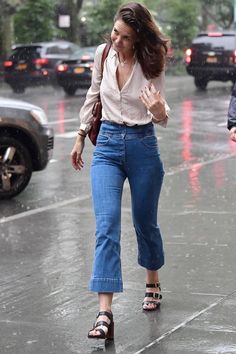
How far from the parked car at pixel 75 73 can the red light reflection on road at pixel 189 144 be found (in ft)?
18.3

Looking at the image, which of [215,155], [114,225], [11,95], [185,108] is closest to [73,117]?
[185,108]

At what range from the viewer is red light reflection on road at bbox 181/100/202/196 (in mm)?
12469

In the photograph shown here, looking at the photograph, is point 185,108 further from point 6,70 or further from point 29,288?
point 29,288

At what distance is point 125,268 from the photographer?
7.78 meters

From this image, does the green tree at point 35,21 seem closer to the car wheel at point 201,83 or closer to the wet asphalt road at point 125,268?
the car wheel at point 201,83

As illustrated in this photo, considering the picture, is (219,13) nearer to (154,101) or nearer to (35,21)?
(35,21)

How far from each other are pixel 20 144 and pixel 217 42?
22.7 metres

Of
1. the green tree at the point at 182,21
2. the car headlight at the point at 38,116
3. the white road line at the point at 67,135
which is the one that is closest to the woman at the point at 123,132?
the car headlight at the point at 38,116

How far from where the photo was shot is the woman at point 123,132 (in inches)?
230

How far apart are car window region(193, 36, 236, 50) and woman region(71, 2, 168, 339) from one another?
27587 millimetres

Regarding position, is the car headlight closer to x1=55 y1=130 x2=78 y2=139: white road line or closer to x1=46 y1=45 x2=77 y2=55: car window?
x1=55 y1=130 x2=78 y2=139: white road line

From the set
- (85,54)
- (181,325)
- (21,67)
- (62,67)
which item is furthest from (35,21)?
(181,325)

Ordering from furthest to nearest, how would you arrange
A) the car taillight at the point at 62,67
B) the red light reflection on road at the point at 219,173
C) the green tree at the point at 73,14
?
the green tree at the point at 73,14 → the car taillight at the point at 62,67 → the red light reflection on road at the point at 219,173

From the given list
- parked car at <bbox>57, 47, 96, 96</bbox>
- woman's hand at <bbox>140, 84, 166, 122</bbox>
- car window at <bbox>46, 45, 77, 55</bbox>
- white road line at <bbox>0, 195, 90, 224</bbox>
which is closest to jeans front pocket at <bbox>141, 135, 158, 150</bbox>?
woman's hand at <bbox>140, 84, 166, 122</bbox>
